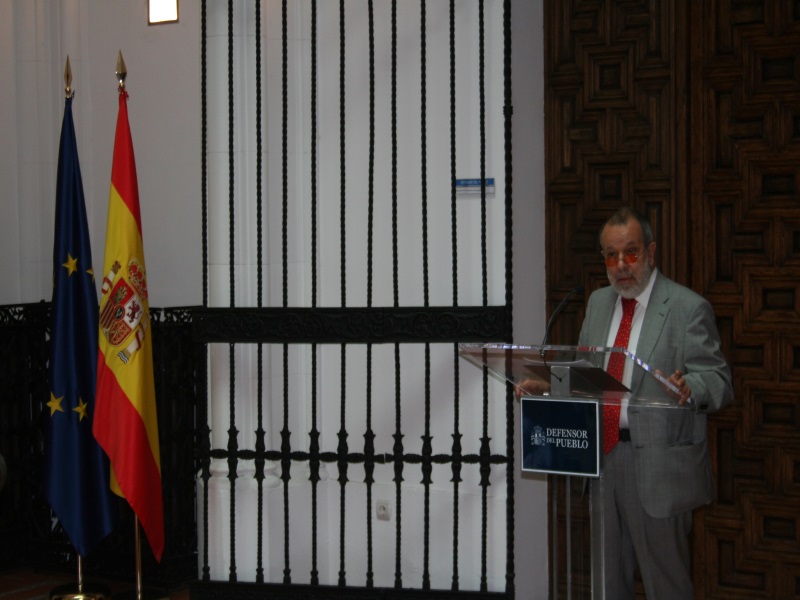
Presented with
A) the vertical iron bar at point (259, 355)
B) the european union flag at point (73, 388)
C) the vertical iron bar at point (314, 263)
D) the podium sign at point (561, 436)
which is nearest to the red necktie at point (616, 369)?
the podium sign at point (561, 436)

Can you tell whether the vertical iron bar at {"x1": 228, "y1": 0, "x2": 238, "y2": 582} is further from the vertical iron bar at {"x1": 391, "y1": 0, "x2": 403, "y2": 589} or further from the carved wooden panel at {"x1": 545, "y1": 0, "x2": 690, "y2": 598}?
the carved wooden panel at {"x1": 545, "y1": 0, "x2": 690, "y2": 598}

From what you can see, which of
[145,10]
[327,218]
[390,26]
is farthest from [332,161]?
[145,10]

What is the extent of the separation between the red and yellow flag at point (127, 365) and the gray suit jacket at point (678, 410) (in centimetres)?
193

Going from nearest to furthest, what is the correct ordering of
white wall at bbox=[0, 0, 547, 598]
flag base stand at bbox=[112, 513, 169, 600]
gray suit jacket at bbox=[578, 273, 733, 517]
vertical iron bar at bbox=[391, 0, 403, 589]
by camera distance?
gray suit jacket at bbox=[578, 273, 733, 517], vertical iron bar at bbox=[391, 0, 403, 589], flag base stand at bbox=[112, 513, 169, 600], white wall at bbox=[0, 0, 547, 598]

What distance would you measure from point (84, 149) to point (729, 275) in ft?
10.6

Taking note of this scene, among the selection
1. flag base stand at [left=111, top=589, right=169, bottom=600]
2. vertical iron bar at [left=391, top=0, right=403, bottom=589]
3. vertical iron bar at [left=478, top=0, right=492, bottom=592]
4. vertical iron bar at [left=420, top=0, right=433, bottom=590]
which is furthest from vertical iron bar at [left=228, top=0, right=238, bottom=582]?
vertical iron bar at [left=478, top=0, right=492, bottom=592]

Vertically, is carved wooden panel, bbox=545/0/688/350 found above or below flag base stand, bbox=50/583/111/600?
above

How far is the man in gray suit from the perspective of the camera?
3.09 metres

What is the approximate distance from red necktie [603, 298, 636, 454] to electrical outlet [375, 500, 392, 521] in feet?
4.22

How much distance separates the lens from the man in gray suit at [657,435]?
3.09 metres

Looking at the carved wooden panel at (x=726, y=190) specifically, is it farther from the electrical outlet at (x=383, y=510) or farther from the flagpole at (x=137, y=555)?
the flagpole at (x=137, y=555)

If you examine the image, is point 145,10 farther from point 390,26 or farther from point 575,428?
point 575,428

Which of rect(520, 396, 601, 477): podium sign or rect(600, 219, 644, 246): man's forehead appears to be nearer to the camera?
rect(520, 396, 601, 477): podium sign

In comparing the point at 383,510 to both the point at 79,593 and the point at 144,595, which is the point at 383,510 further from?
the point at 79,593
